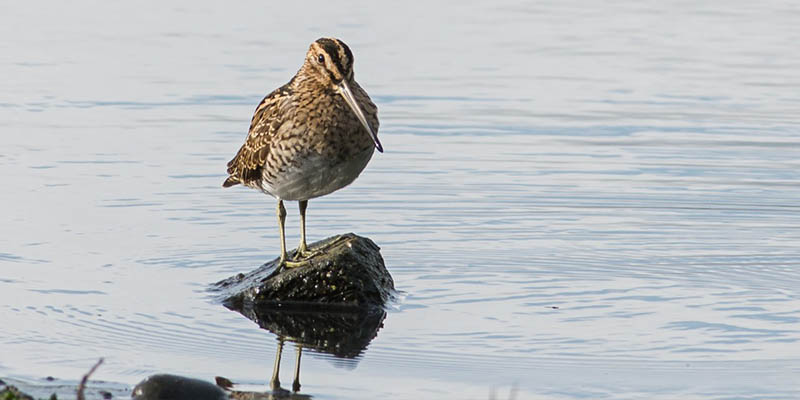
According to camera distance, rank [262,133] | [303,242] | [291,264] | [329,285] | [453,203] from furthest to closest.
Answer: [453,203], [303,242], [291,264], [329,285], [262,133]

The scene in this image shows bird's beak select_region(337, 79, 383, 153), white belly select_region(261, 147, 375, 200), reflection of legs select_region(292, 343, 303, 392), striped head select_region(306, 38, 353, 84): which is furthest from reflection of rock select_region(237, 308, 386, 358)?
striped head select_region(306, 38, 353, 84)

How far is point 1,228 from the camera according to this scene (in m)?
11.5

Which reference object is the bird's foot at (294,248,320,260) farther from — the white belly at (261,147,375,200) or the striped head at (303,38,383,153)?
the striped head at (303,38,383,153)

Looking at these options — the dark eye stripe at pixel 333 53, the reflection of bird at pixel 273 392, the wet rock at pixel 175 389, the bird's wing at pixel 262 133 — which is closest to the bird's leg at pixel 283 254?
the bird's wing at pixel 262 133

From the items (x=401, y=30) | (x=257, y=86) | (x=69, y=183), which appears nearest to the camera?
(x=69, y=183)

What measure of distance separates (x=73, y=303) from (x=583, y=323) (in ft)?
10.9

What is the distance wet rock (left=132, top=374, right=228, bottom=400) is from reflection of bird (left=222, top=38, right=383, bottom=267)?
6.97 feet

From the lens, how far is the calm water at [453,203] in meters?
8.35

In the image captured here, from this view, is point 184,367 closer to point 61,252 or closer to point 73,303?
point 73,303

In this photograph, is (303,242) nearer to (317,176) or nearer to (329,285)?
(329,285)

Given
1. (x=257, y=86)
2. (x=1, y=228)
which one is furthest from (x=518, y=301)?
(x=257, y=86)

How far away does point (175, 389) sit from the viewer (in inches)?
283

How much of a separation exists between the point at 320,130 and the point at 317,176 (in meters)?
0.30

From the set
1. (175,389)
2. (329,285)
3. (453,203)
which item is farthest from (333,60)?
(453,203)
